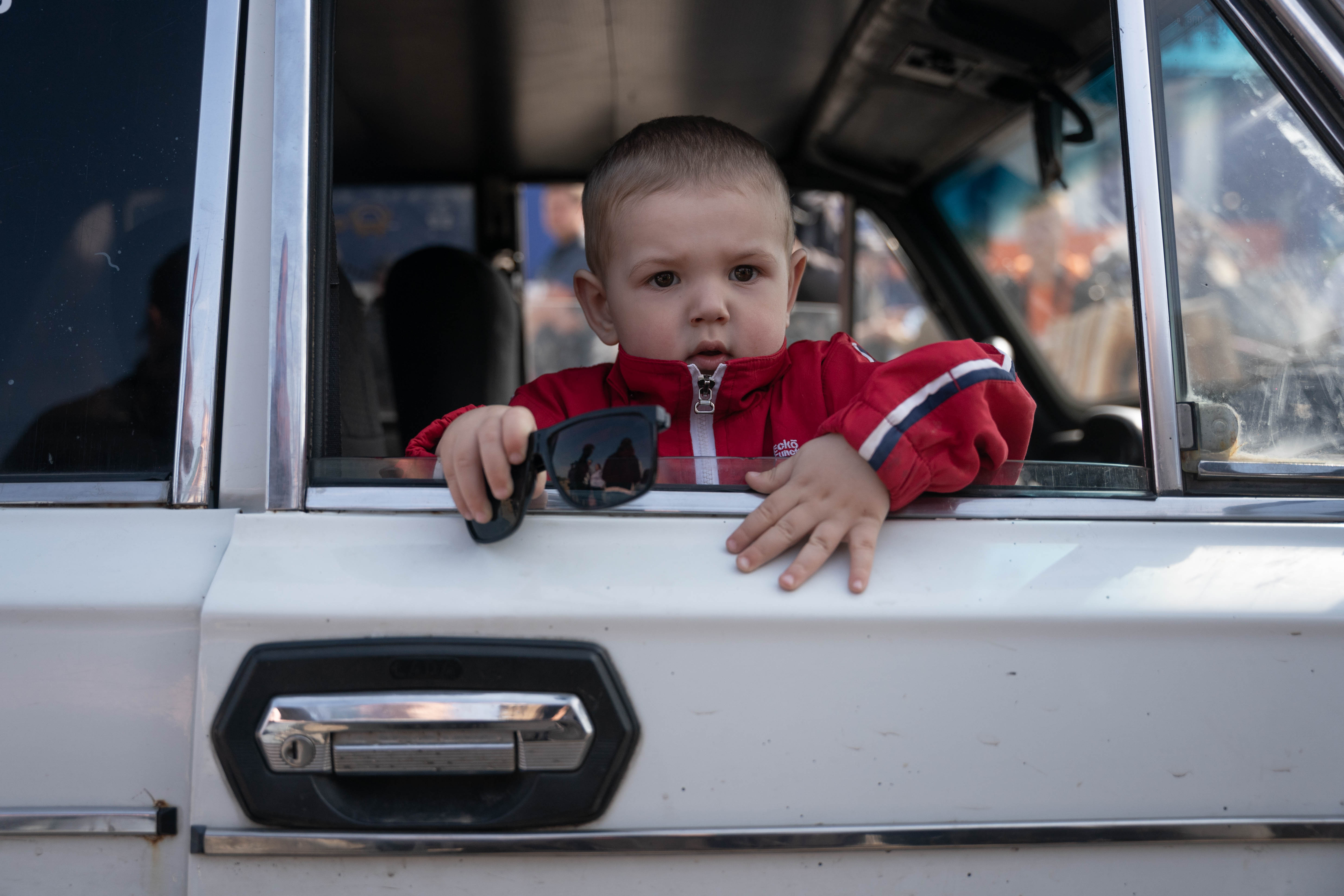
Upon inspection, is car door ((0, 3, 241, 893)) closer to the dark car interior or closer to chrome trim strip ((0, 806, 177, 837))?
chrome trim strip ((0, 806, 177, 837))

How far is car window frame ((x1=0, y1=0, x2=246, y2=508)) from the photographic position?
0.92m

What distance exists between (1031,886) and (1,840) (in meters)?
1.02

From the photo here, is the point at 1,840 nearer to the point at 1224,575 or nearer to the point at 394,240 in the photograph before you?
the point at 1224,575

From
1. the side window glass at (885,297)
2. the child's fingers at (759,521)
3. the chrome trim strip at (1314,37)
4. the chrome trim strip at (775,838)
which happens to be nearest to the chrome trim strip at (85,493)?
the chrome trim strip at (775,838)

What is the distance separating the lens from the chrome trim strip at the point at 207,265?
3.03 ft

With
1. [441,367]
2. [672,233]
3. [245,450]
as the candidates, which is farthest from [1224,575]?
[441,367]

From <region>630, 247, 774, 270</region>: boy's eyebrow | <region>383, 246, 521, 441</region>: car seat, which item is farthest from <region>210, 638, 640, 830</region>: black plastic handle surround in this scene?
<region>383, 246, 521, 441</region>: car seat

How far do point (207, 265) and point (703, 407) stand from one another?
668 millimetres

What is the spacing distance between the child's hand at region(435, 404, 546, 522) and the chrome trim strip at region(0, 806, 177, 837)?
420mm

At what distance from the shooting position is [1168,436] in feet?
3.29

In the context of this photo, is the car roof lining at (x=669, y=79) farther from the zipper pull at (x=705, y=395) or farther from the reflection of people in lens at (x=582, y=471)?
the reflection of people in lens at (x=582, y=471)

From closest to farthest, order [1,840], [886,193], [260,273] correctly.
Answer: [1,840], [260,273], [886,193]

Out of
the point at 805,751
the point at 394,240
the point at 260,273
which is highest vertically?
the point at 394,240

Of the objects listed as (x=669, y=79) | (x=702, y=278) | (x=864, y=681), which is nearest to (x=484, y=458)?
(x=864, y=681)
